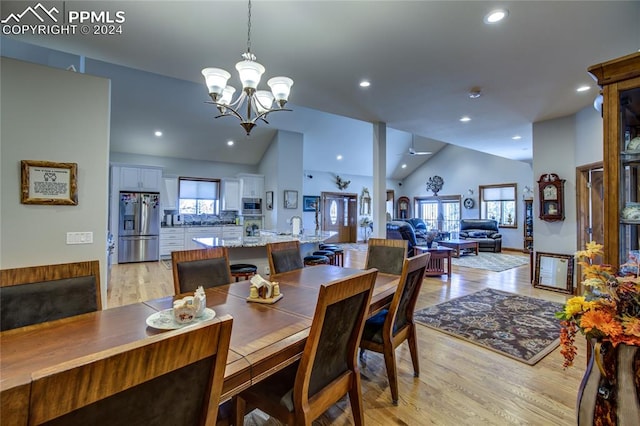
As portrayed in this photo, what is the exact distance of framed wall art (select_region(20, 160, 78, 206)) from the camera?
95.8 inches

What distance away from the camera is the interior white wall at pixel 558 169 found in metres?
4.78

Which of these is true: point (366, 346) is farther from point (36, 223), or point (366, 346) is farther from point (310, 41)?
point (36, 223)

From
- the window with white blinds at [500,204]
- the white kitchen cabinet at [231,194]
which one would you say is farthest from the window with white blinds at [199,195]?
the window with white blinds at [500,204]

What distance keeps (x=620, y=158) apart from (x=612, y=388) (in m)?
1.08

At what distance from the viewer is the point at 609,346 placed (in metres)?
1.04

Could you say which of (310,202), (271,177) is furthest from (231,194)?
(310,202)

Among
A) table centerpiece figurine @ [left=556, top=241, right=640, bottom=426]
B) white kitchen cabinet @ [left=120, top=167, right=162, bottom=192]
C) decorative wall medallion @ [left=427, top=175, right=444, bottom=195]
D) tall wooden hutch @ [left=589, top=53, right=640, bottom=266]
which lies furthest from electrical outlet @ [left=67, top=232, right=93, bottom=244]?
decorative wall medallion @ [left=427, top=175, right=444, bottom=195]

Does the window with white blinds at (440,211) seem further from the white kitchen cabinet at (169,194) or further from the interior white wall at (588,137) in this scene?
the white kitchen cabinet at (169,194)

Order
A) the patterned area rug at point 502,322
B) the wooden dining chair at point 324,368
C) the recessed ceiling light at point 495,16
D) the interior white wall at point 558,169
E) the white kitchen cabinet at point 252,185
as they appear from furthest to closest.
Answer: the white kitchen cabinet at point 252,185 → the interior white wall at point 558,169 → the patterned area rug at point 502,322 → the recessed ceiling light at point 495,16 → the wooden dining chair at point 324,368


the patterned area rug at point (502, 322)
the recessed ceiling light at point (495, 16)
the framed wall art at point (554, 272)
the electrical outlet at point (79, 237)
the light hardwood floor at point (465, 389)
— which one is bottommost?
the light hardwood floor at point (465, 389)

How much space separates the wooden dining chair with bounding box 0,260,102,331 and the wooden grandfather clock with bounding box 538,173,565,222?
6.05 meters

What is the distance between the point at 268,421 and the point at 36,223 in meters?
2.45

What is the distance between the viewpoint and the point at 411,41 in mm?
2631

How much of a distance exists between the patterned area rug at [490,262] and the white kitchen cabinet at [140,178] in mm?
7512
